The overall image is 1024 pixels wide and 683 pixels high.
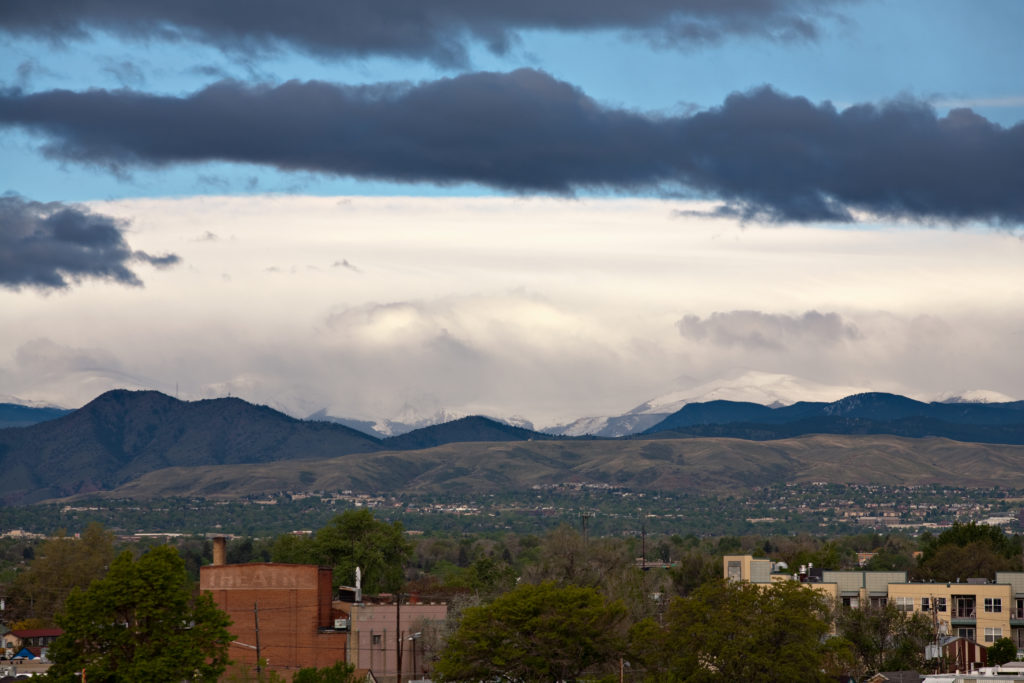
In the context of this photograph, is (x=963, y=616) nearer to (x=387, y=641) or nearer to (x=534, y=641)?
(x=387, y=641)

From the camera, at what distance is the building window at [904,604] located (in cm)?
16662

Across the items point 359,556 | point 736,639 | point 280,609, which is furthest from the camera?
point 359,556

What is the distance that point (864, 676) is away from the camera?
134250mm

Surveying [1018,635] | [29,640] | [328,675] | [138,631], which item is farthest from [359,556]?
[138,631]

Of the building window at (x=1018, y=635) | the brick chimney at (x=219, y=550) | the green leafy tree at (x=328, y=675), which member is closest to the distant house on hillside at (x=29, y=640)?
the brick chimney at (x=219, y=550)

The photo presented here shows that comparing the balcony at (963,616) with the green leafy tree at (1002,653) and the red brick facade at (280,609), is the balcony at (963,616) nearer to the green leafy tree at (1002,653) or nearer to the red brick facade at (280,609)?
the green leafy tree at (1002,653)

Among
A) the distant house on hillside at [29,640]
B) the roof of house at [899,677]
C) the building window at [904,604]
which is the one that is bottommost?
the distant house on hillside at [29,640]

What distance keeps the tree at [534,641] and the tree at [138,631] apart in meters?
20.0

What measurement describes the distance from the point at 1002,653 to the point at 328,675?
56.9 metres

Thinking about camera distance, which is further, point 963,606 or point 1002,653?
point 963,606

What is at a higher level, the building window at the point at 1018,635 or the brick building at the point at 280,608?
the brick building at the point at 280,608

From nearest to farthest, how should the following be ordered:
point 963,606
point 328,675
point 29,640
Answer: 1. point 328,675
2. point 963,606
3. point 29,640

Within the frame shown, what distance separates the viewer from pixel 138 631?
307ft

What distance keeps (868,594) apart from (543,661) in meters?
74.3
